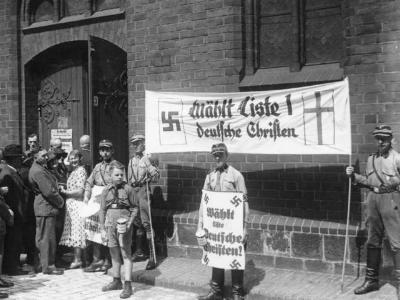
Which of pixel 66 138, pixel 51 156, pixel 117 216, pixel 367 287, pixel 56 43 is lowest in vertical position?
pixel 367 287

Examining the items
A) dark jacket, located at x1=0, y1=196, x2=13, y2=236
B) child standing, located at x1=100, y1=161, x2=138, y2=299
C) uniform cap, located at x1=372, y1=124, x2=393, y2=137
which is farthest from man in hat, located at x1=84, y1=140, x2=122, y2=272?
uniform cap, located at x1=372, y1=124, x2=393, y2=137

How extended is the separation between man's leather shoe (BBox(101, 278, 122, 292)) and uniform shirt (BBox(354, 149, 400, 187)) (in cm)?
316

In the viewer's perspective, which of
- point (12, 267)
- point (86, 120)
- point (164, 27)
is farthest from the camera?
point (86, 120)

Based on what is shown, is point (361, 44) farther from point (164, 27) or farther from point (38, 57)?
point (38, 57)

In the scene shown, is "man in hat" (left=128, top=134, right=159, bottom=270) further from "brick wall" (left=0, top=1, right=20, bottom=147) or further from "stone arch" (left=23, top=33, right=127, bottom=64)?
"brick wall" (left=0, top=1, right=20, bottom=147)

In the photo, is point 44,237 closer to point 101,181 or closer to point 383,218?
point 101,181

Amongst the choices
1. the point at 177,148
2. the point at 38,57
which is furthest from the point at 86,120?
the point at 177,148

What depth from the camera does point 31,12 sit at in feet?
37.4

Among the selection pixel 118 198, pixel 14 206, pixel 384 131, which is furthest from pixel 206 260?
pixel 14 206

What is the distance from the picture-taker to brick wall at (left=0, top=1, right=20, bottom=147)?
446 inches

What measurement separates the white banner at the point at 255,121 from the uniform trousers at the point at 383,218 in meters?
0.66

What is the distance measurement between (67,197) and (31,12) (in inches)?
173

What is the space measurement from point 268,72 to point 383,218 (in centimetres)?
287

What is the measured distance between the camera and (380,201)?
6.70 meters
